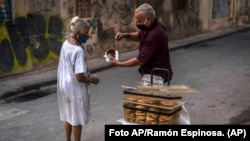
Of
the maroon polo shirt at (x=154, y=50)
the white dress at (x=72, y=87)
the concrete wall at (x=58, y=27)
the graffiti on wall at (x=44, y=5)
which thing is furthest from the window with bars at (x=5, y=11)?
the maroon polo shirt at (x=154, y=50)

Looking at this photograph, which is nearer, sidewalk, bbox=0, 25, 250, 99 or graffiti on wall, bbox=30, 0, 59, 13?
sidewalk, bbox=0, 25, 250, 99

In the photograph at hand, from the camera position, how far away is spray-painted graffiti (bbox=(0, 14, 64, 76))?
9.53 meters

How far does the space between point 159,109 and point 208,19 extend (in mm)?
18299

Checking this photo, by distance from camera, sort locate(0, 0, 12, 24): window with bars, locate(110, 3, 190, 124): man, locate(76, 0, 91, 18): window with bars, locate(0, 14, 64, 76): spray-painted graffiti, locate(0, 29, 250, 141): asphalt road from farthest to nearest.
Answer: locate(76, 0, 91, 18): window with bars → locate(0, 14, 64, 76): spray-painted graffiti → locate(0, 0, 12, 24): window with bars → locate(0, 29, 250, 141): asphalt road → locate(110, 3, 190, 124): man

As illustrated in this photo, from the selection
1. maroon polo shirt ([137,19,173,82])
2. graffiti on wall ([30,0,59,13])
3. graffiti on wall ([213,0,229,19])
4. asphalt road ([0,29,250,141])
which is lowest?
asphalt road ([0,29,250,141])

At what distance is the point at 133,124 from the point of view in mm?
4020

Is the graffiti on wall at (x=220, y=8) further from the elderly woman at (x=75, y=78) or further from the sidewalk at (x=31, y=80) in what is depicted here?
the elderly woman at (x=75, y=78)

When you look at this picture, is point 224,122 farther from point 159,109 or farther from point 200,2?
point 200,2

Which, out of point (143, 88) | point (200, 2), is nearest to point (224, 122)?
point (143, 88)

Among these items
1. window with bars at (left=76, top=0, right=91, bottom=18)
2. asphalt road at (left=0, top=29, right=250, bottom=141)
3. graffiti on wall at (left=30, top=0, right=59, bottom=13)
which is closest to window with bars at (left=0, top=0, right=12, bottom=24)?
graffiti on wall at (left=30, top=0, right=59, bottom=13)

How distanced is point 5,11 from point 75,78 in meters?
5.47

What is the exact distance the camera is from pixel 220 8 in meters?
22.9

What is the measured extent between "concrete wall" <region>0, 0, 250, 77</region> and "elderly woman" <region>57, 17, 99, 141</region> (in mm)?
5105

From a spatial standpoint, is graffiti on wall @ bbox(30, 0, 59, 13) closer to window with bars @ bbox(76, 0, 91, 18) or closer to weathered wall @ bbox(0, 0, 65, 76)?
weathered wall @ bbox(0, 0, 65, 76)
